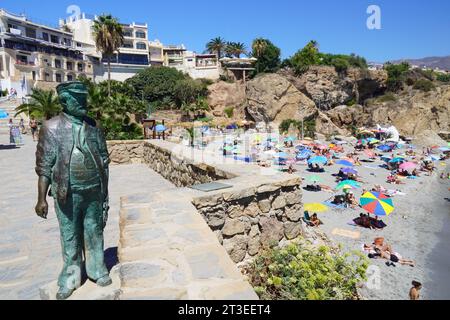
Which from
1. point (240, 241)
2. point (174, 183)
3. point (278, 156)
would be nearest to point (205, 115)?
point (278, 156)

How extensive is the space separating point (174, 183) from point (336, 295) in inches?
230

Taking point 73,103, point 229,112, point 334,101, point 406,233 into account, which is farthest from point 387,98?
point 73,103

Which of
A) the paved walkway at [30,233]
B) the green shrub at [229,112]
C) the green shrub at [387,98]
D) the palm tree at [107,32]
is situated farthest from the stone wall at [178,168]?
the green shrub at [387,98]

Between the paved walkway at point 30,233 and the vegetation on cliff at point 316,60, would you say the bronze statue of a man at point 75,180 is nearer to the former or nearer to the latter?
the paved walkway at point 30,233

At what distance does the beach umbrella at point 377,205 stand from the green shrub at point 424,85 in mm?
45549

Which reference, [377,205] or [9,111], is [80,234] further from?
[9,111]

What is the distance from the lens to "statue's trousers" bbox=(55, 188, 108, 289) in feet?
9.37

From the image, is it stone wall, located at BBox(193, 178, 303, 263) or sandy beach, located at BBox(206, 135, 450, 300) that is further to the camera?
sandy beach, located at BBox(206, 135, 450, 300)

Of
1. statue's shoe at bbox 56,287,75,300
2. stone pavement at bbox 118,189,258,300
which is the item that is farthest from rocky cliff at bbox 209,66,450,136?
statue's shoe at bbox 56,287,75,300

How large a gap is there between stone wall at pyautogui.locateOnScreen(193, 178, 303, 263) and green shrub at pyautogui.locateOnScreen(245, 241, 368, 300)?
0.30 meters

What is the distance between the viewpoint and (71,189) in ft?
9.14

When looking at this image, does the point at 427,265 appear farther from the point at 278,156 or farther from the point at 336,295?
the point at 278,156

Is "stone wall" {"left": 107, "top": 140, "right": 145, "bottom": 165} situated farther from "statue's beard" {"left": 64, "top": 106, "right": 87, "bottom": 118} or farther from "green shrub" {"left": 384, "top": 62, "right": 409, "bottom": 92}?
"green shrub" {"left": 384, "top": 62, "right": 409, "bottom": 92}

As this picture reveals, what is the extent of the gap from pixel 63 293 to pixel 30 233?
3656 mm
